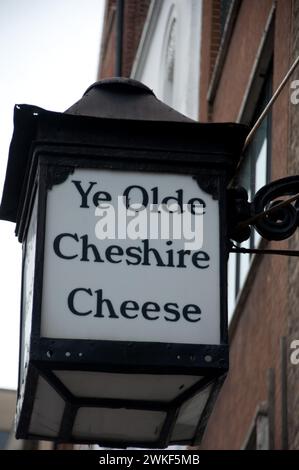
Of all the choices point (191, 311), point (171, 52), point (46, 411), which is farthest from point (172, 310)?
point (171, 52)

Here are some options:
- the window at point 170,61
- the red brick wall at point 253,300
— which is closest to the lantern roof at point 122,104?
the red brick wall at point 253,300

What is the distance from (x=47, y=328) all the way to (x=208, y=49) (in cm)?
1317

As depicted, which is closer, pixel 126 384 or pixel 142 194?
pixel 126 384

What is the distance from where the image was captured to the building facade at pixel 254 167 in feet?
35.4

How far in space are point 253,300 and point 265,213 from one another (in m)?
8.06

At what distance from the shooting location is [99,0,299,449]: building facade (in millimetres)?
10781

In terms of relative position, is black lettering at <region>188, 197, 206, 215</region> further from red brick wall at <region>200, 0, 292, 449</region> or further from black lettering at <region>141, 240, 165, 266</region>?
red brick wall at <region>200, 0, 292, 449</region>

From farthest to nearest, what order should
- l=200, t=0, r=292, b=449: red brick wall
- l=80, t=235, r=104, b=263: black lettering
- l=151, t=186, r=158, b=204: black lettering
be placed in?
l=200, t=0, r=292, b=449: red brick wall
l=151, t=186, r=158, b=204: black lettering
l=80, t=235, r=104, b=263: black lettering

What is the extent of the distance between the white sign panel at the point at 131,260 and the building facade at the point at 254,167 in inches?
187

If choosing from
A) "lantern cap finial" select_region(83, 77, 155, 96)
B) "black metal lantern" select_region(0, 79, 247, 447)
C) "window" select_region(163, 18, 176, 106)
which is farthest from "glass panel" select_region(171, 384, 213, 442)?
"window" select_region(163, 18, 176, 106)

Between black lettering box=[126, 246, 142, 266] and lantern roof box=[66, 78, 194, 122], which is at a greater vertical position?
lantern roof box=[66, 78, 194, 122]

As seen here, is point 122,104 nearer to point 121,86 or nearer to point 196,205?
point 121,86

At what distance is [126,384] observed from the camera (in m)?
4.69

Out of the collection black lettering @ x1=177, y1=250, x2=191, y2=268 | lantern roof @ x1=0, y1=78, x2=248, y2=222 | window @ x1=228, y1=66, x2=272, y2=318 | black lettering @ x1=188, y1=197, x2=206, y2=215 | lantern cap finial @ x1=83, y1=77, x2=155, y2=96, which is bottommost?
black lettering @ x1=177, y1=250, x2=191, y2=268
